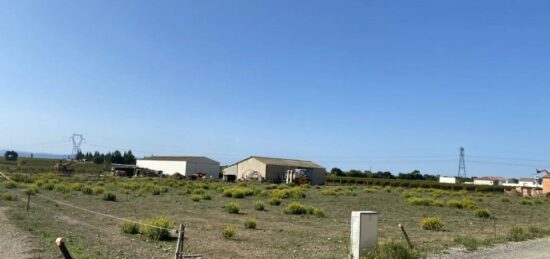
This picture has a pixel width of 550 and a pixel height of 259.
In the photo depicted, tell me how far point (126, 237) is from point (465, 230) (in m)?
13.5

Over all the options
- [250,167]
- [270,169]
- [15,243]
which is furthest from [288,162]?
[15,243]

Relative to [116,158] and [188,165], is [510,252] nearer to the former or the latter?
[188,165]

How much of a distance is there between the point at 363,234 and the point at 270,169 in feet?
272

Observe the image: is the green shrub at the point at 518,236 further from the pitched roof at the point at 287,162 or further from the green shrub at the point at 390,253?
the pitched roof at the point at 287,162

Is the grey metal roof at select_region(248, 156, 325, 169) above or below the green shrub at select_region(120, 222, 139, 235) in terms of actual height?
above

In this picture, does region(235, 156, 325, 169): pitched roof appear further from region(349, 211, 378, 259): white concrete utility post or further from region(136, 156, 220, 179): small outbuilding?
region(349, 211, 378, 259): white concrete utility post

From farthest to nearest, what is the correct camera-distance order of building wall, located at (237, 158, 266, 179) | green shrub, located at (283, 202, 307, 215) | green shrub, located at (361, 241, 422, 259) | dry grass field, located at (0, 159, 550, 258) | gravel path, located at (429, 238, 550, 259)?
building wall, located at (237, 158, 266, 179) → green shrub, located at (283, 202, 307, 215) → dry grass field, located at (0, 159, 550, 258) → gravel path, located at (429, 238, 550, 259) → green shrub, located at (361, 241, 422, 259)

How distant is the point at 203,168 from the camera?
109 meters

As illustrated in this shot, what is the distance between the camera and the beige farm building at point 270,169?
9300cm


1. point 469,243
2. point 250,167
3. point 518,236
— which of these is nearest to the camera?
point 469,243

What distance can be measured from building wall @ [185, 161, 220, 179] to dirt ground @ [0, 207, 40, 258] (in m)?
88.3

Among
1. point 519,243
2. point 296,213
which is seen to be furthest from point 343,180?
point 519,243

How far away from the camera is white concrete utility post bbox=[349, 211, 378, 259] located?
36.0 ft

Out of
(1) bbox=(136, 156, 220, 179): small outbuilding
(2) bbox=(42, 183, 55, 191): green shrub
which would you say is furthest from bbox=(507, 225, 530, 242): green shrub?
(1) bbox=(136, 156, 220, 179): small outbuilding
